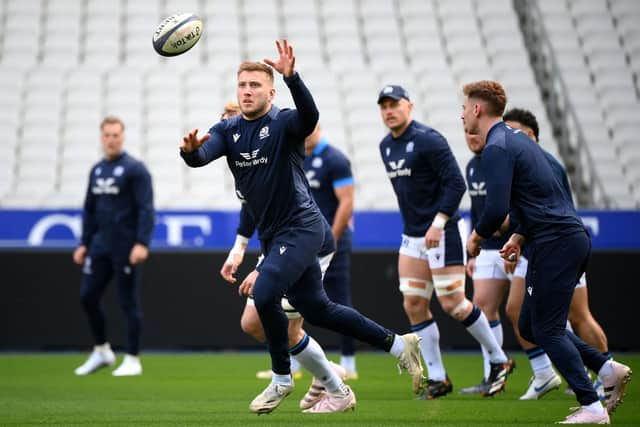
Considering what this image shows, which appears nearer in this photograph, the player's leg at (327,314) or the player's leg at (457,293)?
the player's leg at (327,314)

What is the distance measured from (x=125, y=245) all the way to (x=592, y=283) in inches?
228

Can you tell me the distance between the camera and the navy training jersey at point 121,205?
36.0 feet

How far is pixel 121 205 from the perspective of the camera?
11.1m

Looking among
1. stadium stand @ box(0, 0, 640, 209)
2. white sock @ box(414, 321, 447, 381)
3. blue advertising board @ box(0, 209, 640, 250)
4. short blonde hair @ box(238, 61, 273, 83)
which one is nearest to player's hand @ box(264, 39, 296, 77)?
short blonde hair @ box(238, 61, 273, 83)

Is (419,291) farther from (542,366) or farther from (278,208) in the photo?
(278,208)

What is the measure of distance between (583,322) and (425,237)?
139cm

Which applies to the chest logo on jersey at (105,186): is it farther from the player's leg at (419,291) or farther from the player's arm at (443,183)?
the player's arm at (443,183)

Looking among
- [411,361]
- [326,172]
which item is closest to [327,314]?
[411,361]

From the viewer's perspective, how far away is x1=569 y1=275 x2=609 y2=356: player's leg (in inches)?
316

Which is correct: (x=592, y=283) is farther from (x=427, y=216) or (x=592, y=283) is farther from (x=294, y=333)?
(x=294, y=333)

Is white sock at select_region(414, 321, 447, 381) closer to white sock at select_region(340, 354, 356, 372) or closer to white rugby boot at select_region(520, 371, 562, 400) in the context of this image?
white rugby boot at select_region(520, 371, 562, 400)

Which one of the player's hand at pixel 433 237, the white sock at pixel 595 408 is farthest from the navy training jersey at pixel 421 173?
the white sock at pixel 595 408

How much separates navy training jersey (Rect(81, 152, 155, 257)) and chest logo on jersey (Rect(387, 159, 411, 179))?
341 cm

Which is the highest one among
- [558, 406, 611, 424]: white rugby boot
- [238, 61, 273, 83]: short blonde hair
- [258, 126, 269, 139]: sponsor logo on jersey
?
[238, 61, 273, 83]: short blonde hair
